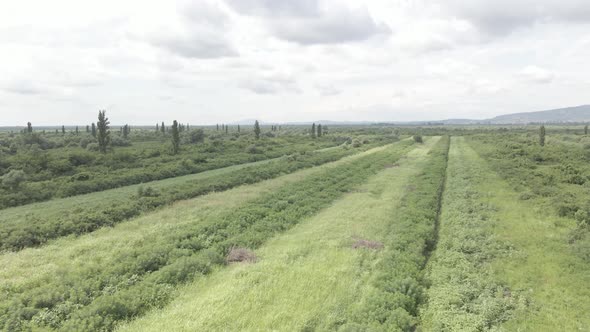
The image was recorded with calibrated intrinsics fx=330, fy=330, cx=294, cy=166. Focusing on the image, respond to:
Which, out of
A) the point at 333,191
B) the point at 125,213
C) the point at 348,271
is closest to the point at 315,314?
the point at 348,271

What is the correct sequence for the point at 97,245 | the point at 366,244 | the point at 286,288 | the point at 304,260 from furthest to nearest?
the point at 366,244, the point at 97,245, the point at 304,260, the point at 286,288

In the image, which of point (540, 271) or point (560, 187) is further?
point (560, 187)

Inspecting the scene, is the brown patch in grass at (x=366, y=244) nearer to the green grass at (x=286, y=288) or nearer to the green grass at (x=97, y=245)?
the green grass at (x=286, y=288)

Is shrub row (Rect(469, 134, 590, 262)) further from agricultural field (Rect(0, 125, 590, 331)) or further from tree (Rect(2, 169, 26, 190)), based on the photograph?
tree (Rect(2, 169, 26, 190))

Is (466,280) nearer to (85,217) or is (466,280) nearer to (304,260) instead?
(304,260)

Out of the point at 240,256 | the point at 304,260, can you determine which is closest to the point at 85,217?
the point at 240,256

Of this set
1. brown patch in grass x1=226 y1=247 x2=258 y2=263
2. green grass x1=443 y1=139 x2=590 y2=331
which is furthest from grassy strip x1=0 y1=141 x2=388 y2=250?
green grass x1=443 y1=139 x2=590 y2=331

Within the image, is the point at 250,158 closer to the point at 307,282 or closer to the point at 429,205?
the point at 429,205
